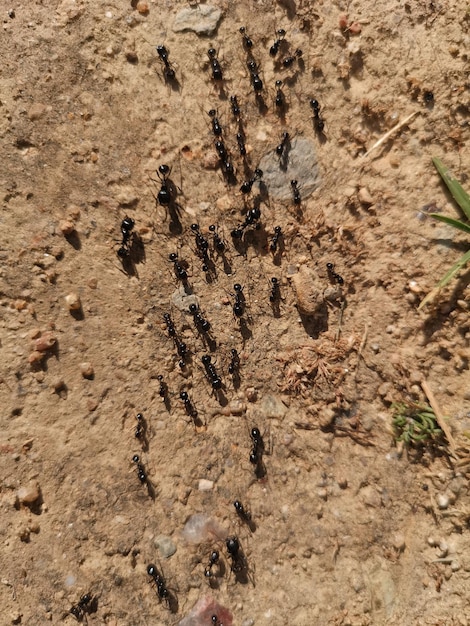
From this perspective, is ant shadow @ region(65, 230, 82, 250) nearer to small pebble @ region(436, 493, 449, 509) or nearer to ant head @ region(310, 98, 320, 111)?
ant head @ region(310, 98, 320, 111)

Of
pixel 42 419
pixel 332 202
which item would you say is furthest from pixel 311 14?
pixel 42 419

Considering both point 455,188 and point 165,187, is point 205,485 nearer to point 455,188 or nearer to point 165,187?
Result: point 165,187

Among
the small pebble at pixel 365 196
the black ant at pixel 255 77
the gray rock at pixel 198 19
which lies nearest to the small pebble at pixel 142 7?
the gray rock at pixel 198 19

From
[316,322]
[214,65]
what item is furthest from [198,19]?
[316,322]

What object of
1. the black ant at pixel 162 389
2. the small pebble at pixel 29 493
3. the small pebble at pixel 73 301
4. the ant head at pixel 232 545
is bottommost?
the ant head at pixel 232 545

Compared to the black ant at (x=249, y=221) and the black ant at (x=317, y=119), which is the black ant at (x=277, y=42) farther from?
the black ant at (x=249, y=221)

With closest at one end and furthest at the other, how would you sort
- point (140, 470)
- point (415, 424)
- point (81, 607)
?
point (81, 607) < point (415, 424) < point (140, 470)
